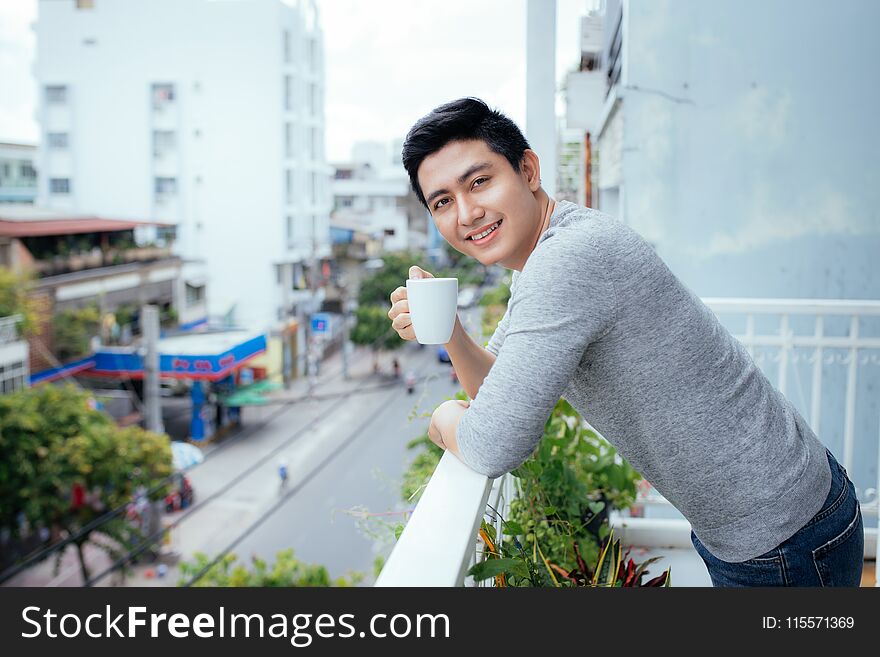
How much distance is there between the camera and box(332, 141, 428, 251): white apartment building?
22.0 meters

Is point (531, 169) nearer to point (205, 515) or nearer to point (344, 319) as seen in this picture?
point (205, 515)

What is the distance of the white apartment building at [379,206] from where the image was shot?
72.1 feet

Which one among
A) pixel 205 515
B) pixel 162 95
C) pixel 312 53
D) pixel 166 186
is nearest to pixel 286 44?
pixel 312 53

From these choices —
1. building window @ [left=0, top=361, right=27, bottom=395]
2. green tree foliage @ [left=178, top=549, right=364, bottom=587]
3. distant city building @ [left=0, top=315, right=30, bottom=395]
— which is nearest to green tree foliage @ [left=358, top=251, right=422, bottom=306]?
distant city building @ [left=0, top=315, right=30, bottom=395]

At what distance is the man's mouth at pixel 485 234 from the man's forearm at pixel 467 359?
10 centimetres

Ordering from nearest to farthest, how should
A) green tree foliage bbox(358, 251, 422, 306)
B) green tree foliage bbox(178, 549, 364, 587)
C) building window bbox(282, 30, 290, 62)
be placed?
green tree foliage bbox(178, 549, 364, 587)
green tree foliage bbox(358, 251, 422, 306)
building window bbox(282, 30, 290, 62)

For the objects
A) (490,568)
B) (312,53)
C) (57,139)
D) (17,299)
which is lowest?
(17,299)

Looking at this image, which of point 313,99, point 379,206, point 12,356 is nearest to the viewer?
point 12,356

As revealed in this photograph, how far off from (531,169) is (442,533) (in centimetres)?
37

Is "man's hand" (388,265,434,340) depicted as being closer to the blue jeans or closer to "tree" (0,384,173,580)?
the blue jeans

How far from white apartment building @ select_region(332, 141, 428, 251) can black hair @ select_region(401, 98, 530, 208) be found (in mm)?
20092

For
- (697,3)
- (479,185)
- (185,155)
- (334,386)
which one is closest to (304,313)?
(334,386)

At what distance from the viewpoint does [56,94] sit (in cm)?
2198

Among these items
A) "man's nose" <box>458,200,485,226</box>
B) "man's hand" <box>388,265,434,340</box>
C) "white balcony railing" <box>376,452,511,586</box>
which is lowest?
"white balcony railing" <box>376,452,511,586</box>
